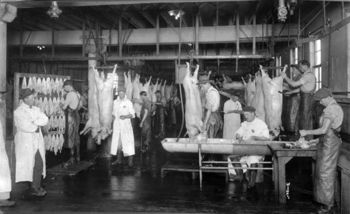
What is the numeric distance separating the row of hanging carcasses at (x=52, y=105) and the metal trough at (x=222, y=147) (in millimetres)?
3290

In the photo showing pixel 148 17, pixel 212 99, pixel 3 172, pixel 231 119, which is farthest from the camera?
pixel 148 17

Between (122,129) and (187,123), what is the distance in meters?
1.92

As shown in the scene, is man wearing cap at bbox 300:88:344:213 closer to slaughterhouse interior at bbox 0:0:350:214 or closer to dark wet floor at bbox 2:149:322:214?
slaughterhouse interior at bbox 0:0:350:214

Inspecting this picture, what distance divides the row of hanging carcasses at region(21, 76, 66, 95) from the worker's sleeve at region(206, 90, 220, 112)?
380 cm

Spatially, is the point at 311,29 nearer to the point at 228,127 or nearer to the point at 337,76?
the point at 337,76

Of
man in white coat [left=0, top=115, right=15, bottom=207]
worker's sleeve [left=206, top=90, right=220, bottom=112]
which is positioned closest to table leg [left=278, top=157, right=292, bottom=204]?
worker's sleeve [left=206, top=90, right=220, bottom=112]

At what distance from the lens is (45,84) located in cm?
856

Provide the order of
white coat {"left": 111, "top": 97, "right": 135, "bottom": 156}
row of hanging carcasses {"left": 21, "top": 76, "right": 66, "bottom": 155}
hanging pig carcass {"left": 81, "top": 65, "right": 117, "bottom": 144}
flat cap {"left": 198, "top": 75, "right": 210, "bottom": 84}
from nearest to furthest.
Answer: flat cap {"left": 198, "top": 75, "right": 210, "bottom": 84}, row of hanging carcasses {"left": 21, "top": 76, "right": 66, "bottom": 155}, hanging pig carcass {"left": 81, "top": 65, "right": 117, "bottom": 144}, white coat {"left": 111, "top": 97, "right": 135, "bottom": 156}

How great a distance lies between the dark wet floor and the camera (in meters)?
5.73

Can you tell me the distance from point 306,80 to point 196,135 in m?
2.47

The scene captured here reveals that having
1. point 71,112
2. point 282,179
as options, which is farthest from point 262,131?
point 71,112

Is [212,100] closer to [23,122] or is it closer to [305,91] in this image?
[305,91]

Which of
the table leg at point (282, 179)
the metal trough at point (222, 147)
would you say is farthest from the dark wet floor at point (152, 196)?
the metal trough at point (222, 147)

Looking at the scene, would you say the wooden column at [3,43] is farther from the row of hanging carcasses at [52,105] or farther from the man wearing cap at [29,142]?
the row of hanging carcasses at [52,105]
